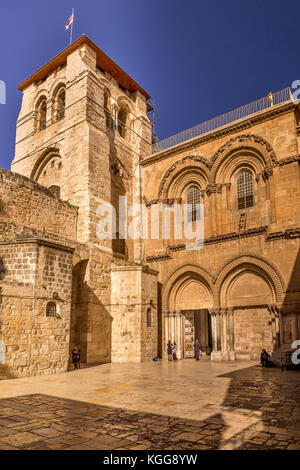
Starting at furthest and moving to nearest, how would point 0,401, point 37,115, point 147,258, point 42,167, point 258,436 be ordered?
point 37,115, point 42,167, point 147,258, point 0,401, point 258,436

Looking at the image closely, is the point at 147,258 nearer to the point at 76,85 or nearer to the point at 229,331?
the point at 229,331

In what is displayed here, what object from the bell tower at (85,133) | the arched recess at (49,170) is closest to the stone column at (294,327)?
the bell tower at (85,133)

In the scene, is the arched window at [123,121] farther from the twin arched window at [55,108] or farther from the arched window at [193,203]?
the arched window at [193,203]

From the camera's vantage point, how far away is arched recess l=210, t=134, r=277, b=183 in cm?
1725

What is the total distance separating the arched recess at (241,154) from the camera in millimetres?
17250

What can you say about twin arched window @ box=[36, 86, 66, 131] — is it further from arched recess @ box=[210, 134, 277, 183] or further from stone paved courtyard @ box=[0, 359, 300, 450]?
stone paved courtyard @ box=[0, 359, 300, 450]

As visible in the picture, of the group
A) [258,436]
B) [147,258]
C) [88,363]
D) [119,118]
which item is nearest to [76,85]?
[119,118]

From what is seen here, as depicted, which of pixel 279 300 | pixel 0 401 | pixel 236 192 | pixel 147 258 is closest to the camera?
pixel 0 401

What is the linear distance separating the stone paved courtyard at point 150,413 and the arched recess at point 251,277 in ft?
16.6

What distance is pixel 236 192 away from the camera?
60.4ft

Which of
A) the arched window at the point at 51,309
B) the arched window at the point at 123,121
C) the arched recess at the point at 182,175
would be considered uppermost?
the arched window at the point at 123,121

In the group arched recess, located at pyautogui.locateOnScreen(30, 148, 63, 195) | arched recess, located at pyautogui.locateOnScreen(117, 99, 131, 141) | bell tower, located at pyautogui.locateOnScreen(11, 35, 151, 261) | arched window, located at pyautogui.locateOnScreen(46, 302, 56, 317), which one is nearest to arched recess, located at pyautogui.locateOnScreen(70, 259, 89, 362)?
bell tower, located at pyautogui.locateOnScreen(11, 35, 151, 261)

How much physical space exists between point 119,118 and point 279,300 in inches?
608

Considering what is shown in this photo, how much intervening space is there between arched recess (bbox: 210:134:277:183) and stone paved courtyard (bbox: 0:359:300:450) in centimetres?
1010
